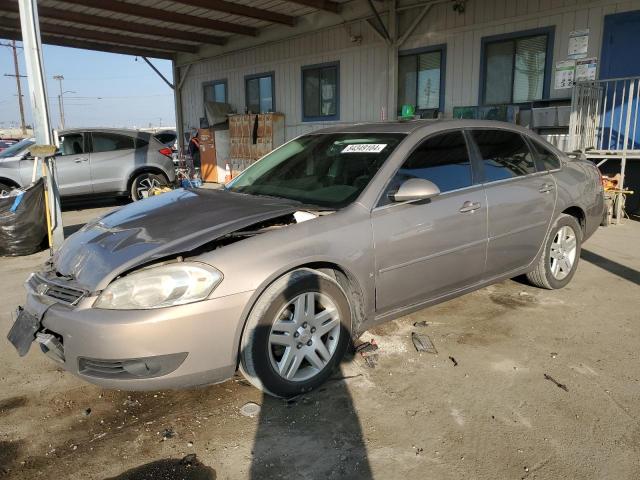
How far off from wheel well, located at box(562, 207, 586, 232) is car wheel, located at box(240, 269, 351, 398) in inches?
108

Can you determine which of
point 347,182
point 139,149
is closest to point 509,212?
point 347,182

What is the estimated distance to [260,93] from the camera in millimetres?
15109

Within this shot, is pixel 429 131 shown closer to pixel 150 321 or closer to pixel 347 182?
pixel 347 182

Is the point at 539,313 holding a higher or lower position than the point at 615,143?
lower

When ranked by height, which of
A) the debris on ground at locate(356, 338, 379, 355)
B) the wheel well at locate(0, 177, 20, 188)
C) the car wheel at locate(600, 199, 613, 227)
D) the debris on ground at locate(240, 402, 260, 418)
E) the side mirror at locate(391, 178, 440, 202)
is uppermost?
the side mirror at locate(391, 178, 440, 202)

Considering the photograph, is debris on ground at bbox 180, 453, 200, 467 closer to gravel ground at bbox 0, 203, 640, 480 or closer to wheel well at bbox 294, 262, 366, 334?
gravel ground at bbox 0, 203, 640, 480

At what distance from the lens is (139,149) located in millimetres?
10430

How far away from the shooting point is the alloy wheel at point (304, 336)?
2814 millimetres

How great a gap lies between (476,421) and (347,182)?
1674mm

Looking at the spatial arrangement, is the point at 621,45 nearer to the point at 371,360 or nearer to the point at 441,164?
the point at 441,164

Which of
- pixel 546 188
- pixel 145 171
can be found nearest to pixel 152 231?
pixel 546 188

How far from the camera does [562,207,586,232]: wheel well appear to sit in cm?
469

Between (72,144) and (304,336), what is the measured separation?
340 inches

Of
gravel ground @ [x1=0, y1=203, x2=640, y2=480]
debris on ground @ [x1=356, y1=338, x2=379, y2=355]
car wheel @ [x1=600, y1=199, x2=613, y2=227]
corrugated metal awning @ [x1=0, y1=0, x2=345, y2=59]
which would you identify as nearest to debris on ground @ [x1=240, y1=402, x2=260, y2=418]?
gravel ground @ [x1=0, y1=203, x2=640, y2=480]
